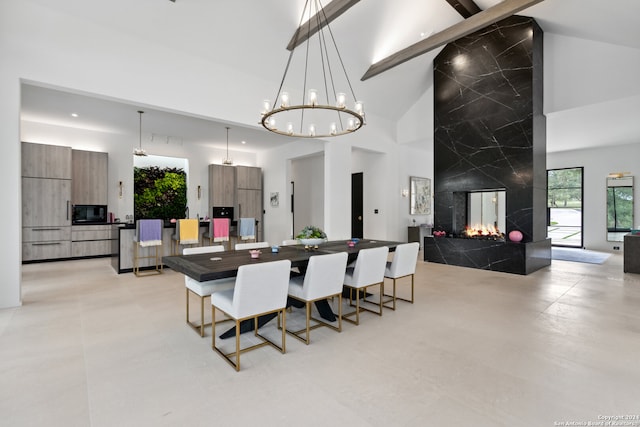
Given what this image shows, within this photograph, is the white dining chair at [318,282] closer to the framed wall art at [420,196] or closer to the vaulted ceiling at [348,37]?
the vaulted ceiling at [348,37]

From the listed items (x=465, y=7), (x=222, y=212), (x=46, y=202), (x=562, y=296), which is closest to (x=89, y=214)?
(x=46, y=202)

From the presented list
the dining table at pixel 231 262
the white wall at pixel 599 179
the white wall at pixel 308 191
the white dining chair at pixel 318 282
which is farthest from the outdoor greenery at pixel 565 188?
the white dining chair at pixel 318 282

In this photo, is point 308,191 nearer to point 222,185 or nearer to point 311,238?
point 222,185

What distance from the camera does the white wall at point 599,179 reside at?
833 centimetres

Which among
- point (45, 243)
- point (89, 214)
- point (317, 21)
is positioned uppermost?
point (317, 21)

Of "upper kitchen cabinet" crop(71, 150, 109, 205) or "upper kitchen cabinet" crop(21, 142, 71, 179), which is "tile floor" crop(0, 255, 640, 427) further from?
"upper kitchen cabinet" crop(71, 150, 109, 205)

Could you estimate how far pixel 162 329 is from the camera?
3.05 meters

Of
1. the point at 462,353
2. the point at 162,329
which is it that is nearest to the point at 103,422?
the point at 162,329

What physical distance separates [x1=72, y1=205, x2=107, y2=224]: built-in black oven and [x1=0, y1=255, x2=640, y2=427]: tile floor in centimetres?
386

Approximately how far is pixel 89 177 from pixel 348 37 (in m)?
6.56

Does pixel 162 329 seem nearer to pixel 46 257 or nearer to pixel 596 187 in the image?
pixel 46 257

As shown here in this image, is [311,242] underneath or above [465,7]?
underneath

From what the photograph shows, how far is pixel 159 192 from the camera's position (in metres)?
8.49

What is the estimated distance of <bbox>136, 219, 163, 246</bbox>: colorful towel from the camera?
217 inches
